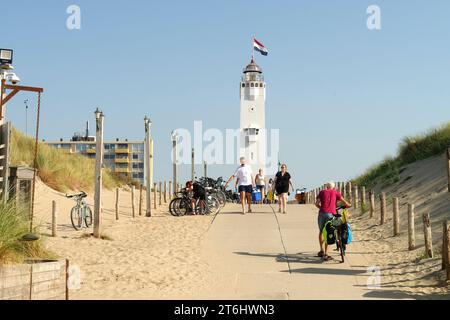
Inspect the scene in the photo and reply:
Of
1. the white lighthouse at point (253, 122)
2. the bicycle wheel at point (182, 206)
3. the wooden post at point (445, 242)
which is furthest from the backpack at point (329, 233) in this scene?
the white lighthouse at point (253, 122)

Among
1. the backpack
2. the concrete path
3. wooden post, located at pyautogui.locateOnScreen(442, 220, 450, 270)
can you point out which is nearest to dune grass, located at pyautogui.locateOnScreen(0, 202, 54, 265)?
the concrete path

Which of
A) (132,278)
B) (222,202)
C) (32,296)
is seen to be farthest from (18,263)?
(222,202)

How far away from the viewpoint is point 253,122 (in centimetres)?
6881

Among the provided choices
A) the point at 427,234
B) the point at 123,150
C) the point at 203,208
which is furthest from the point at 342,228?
the point at 123,150

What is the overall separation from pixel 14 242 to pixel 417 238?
1050cm

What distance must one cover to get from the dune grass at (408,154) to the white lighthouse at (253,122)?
33.6 m

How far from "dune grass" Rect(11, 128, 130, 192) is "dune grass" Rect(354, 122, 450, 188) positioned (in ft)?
46.1

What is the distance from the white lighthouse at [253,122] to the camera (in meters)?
68.2

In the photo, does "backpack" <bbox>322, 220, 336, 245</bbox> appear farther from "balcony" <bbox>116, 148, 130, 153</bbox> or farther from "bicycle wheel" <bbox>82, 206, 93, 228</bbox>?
"balcony" <bbox>116, 148, 130, 153</bbox>

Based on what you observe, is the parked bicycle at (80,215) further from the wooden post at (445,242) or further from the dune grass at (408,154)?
the dune grass at (408,154)

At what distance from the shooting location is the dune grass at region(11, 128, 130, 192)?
93.0ft
